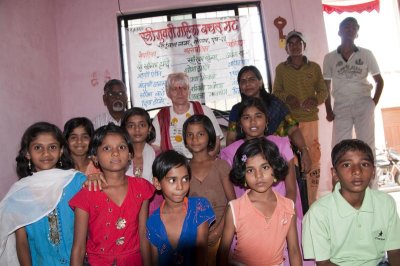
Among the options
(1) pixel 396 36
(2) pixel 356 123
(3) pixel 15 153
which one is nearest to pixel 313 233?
(2) pixel 356 123

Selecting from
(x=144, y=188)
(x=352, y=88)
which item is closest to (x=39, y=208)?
(x=144, y=188)

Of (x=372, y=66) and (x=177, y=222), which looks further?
(x=372, y=66)

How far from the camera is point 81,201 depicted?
1.75 meters

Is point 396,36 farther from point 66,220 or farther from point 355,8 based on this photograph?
point 66,220

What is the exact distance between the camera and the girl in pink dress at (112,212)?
1.75 meters

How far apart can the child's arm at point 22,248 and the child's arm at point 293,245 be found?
4.52ft

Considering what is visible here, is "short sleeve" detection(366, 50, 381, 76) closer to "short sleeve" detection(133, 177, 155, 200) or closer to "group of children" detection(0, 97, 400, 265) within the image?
"group of children" detection(0, 97, 400, 265)

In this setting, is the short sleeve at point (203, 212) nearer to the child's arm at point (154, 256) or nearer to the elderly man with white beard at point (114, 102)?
the child's arm at point (154, 256)

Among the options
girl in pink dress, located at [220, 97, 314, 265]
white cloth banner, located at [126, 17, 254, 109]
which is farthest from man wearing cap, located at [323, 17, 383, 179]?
girl in pink dress, located at [220, 97, 314, 265]

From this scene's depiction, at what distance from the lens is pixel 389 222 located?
1.74 m

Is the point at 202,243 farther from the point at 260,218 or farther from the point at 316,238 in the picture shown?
the point at 316,238

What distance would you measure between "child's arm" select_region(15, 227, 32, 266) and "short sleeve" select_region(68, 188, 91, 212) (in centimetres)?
38

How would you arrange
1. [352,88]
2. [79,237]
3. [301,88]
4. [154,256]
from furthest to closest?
[352,88] → [301,88] → [154,256] → [79,237]

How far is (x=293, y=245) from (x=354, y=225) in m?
0.31
